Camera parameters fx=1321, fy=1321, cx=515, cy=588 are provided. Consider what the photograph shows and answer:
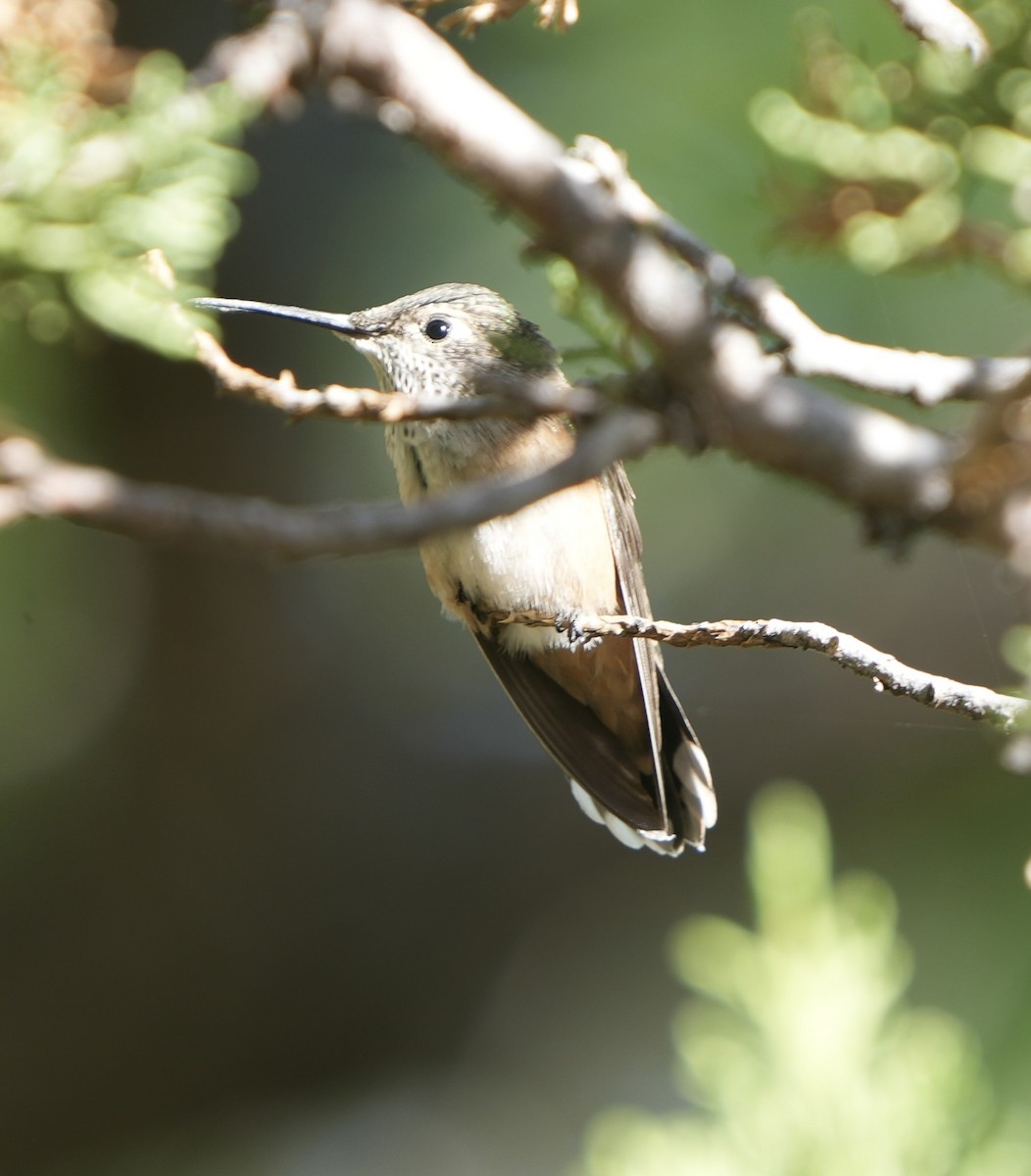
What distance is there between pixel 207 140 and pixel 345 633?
11.9ft

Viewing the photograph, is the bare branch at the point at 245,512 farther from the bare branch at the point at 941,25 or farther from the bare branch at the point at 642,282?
the bare branch at the point at 941,25

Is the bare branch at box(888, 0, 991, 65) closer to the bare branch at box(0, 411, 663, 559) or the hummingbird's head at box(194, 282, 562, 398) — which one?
the bare branch at box(0, 411, 663, 559)

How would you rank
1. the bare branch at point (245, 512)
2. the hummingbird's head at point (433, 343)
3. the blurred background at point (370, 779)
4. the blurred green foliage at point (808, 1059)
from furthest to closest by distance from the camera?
the blurred background at point (370, 779), the hummingbird's head at point (433, 343), the blurred green foliage at point (808, 1059), the bare branch at point (245, 512)

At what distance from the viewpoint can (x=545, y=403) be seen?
0.93 m

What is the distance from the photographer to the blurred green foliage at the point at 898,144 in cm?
147

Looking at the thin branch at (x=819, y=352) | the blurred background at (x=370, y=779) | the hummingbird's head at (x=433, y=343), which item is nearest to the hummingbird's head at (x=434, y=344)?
the hummingbird's head at (x=433, y=343)

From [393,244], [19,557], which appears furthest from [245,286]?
[19,557]

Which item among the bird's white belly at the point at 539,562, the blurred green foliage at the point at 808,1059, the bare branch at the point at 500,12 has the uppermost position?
the bird's white belly at the point at 539,562

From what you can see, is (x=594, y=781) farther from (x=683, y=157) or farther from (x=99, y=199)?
(x=99, y=199)

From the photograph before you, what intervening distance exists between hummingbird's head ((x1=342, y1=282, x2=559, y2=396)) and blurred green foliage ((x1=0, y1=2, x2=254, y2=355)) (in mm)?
1496

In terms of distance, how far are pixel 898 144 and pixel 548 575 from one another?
120 cm

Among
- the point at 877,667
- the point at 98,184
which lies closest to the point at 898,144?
the point at 877,667

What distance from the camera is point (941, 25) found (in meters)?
1.29

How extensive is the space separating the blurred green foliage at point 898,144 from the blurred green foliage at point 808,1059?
71cm
